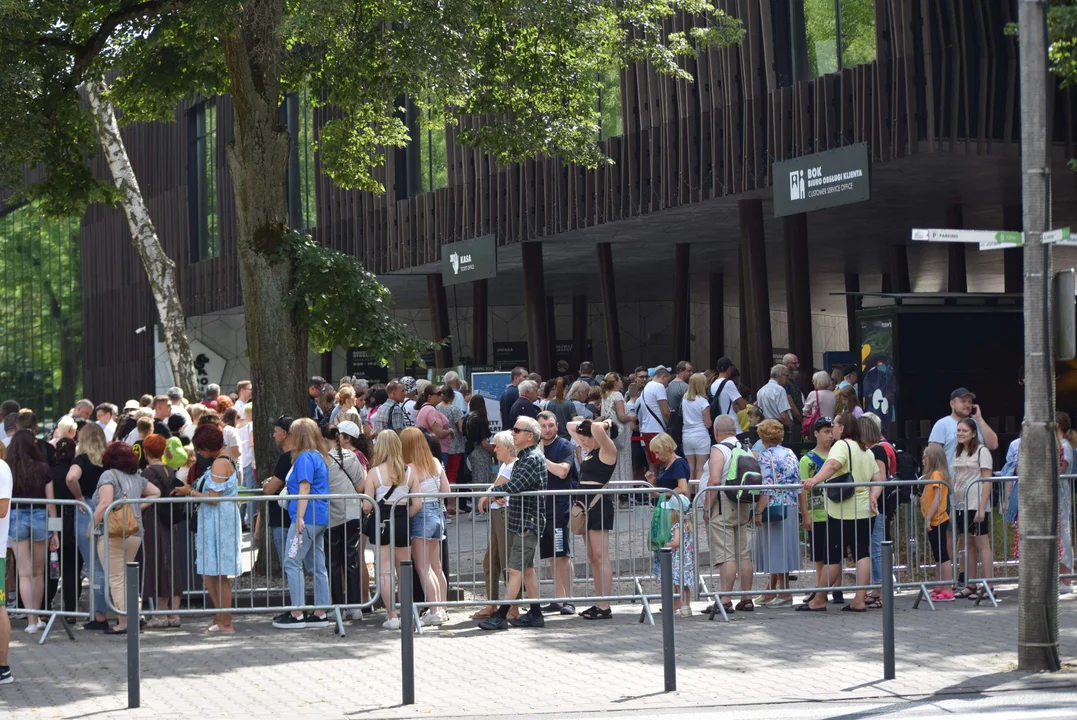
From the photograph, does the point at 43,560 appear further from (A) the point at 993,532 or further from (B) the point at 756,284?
(B) the point at 756,284

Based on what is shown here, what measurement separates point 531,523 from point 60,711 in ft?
13.7

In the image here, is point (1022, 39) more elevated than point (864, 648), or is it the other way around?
point (1022, 39)

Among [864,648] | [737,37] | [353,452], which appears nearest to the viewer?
[864,648]

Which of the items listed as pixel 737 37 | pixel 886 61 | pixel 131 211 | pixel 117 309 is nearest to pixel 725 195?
pixel 886 61

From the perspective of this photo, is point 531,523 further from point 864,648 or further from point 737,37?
point 737,37

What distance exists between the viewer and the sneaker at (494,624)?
38.8 feet

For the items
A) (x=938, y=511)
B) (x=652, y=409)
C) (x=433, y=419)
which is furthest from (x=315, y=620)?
(x=652, y=409)

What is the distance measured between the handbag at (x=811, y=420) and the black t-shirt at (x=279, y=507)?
29.0ft

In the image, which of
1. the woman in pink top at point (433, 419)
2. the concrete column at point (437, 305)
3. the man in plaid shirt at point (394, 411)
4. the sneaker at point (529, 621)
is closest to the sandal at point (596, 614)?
the sneaker at point (529, 621)

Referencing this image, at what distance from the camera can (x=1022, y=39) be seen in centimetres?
940

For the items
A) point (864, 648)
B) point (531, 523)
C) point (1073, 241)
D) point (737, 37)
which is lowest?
point (864, 648)

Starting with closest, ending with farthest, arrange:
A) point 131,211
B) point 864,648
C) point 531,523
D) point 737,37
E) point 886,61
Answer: point 864,648
point 531,523
point 737,37
point 886,61
point 131,211

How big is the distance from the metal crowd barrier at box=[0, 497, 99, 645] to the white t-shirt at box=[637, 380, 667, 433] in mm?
8588

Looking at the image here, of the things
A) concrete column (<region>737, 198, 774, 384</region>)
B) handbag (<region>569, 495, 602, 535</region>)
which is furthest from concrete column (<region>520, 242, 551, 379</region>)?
handbag (<region>569, 495, 602, 535</region>)
